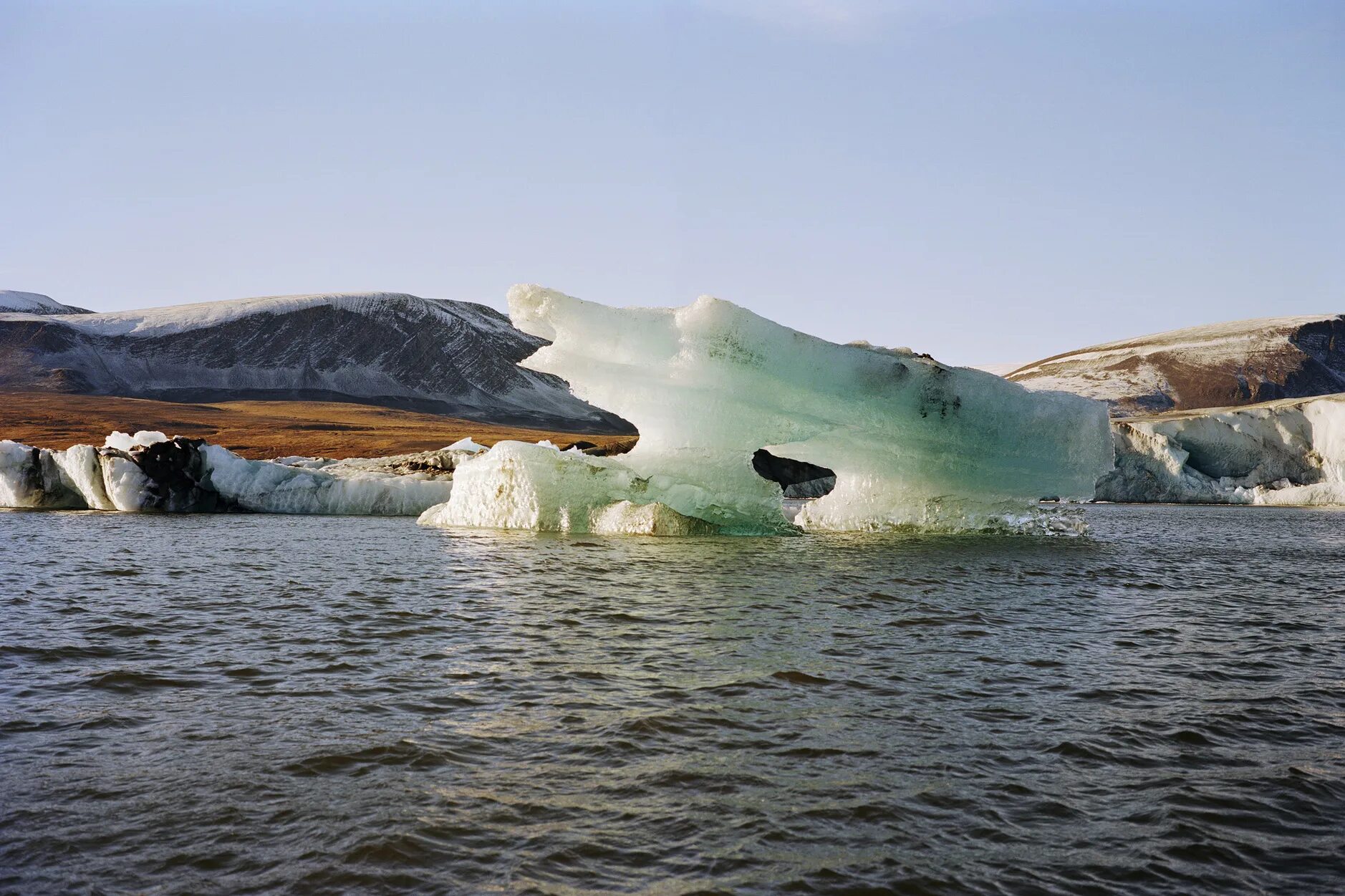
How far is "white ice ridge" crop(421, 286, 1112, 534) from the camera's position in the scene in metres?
15.1

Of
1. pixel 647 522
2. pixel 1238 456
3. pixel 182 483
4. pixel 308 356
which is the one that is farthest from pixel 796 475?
pixel 308 356

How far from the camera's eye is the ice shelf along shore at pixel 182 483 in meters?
25.4

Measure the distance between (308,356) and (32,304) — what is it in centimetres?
3555

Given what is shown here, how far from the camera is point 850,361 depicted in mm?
15500

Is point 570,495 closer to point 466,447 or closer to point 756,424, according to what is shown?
point 756,424

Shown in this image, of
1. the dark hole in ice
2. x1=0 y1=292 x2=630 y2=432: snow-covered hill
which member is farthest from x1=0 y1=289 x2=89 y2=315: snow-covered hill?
the dark hole in ice

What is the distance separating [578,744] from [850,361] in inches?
442

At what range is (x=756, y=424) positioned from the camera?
15352 millimetres

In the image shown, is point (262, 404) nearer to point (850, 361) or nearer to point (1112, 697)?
point (850, 361)

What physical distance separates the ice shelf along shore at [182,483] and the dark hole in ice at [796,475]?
1503 cm

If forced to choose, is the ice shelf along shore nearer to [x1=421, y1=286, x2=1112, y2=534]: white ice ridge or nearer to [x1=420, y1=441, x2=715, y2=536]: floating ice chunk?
[x1=420, y1=441, x2=715, y2=536]: floating ice chunk

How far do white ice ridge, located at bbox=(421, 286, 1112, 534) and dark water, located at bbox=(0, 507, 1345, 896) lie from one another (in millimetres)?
5088

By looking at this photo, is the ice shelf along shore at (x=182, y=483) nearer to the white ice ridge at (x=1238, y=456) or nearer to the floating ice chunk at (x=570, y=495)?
the floating ice chunk at (x=570, y=495)

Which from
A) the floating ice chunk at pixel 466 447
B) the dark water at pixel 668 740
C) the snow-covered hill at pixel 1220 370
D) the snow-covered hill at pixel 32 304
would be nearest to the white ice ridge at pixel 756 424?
the dark water at pixel 668 740
